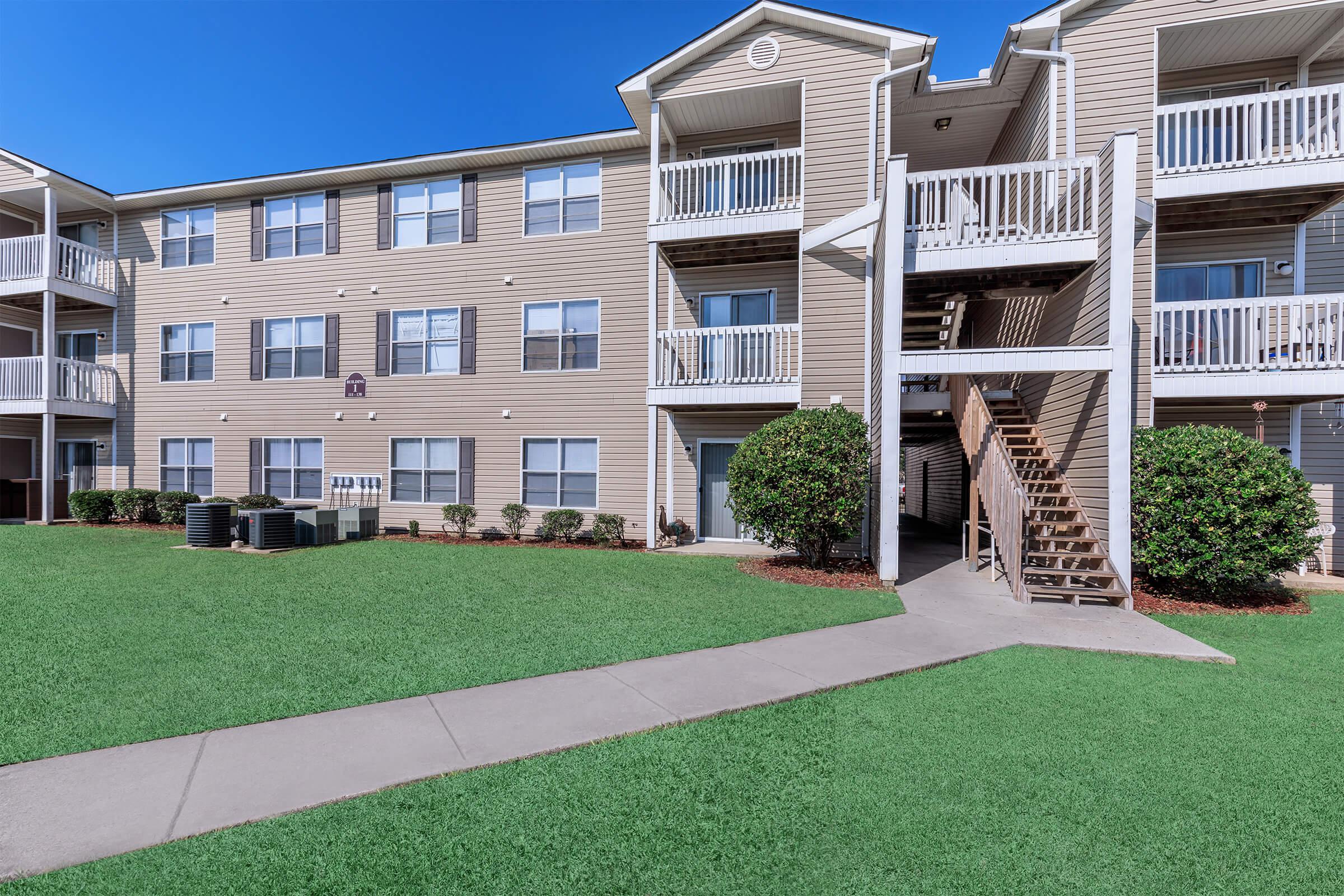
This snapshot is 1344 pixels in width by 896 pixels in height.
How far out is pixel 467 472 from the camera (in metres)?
13.3

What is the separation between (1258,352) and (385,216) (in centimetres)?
1692

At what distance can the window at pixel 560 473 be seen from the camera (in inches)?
505

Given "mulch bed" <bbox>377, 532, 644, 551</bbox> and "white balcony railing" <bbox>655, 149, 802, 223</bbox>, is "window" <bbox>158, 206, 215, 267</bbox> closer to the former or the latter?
"mulch bed" <bbox>377, 532, 644, 551</bbox>

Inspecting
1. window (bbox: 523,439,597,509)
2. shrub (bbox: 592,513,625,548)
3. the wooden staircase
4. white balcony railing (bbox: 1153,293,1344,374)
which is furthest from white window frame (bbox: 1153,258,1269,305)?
window (bbox: 523,439,597,509)

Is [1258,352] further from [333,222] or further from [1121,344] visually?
[333,222]

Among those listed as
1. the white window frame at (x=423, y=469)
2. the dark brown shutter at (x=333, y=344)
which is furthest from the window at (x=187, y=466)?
the white window frame at (x=423, y=469)

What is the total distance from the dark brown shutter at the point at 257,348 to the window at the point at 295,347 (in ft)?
0.45

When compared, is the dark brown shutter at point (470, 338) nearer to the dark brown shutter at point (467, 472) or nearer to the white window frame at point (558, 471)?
the dark brown shutter at point (467, 472)

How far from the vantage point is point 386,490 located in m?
13.8

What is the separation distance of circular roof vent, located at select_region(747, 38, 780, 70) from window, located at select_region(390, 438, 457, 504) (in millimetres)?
9989

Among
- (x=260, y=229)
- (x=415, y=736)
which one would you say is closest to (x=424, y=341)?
(x=260, y=229)

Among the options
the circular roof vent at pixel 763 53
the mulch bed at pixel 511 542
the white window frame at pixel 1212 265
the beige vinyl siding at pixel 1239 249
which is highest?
the circular roof vent at pixel 763 53

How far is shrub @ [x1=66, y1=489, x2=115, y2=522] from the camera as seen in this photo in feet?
46.4

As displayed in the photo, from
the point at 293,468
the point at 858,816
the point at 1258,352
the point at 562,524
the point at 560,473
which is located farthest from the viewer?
the point at 293,468
